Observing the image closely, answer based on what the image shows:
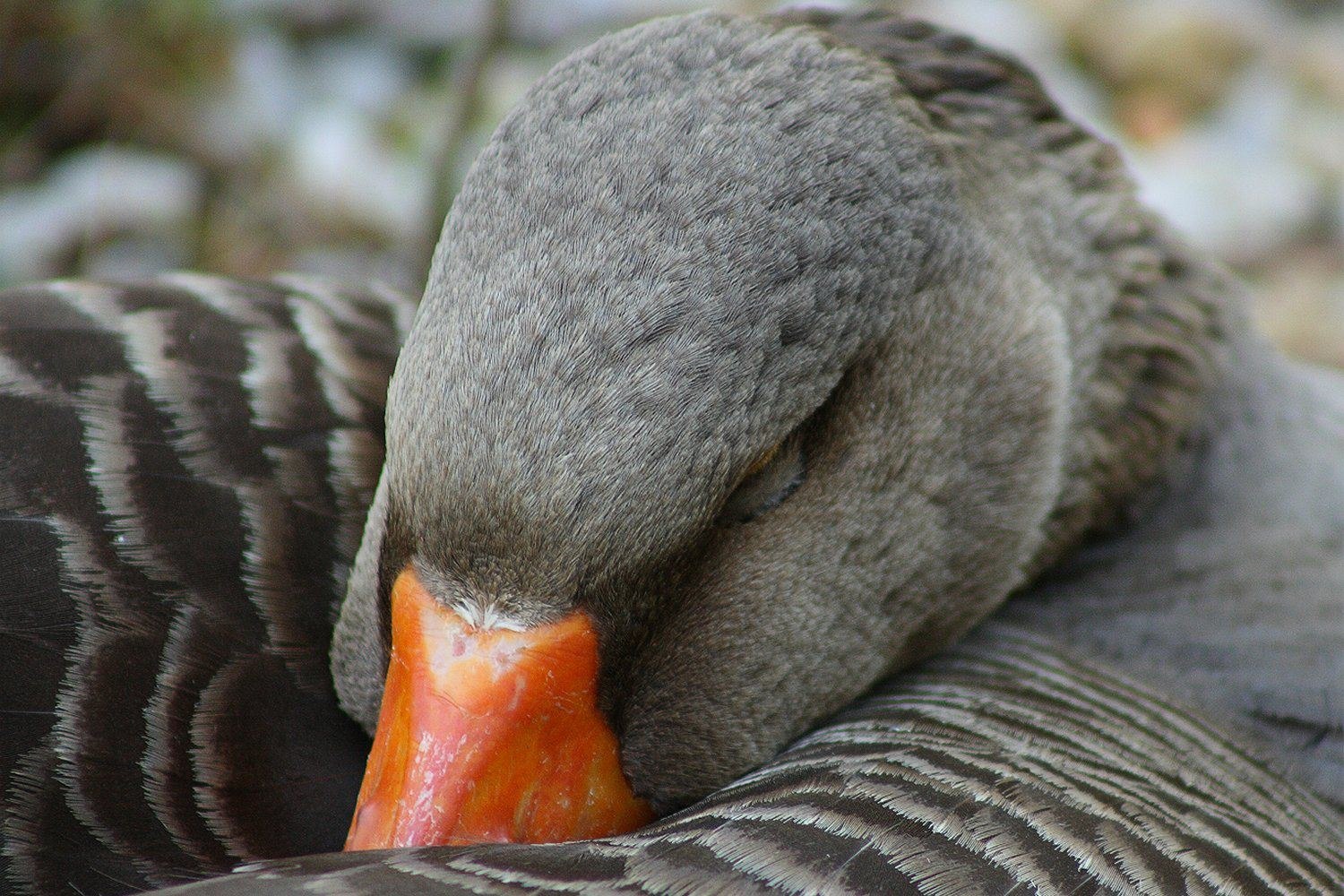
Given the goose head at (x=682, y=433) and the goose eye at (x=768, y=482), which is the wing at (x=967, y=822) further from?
the goose eye at (x=768, y=482)

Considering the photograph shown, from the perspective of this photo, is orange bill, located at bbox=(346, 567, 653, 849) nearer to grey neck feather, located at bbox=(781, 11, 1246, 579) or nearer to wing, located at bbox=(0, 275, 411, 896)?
wing, located at bbox=(0, 275, 411, 896)

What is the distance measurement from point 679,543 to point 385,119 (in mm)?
5465

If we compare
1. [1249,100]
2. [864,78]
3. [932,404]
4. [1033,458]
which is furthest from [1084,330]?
[1249,100]

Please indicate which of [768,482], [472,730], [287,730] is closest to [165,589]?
[287,730]

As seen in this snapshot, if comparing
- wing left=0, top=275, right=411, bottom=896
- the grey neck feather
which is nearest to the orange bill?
wing left=0, top=275, right=411, bottom=896

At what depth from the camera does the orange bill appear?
2186 mm

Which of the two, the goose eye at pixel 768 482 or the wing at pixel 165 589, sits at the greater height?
the goose eye at pixel 768 482

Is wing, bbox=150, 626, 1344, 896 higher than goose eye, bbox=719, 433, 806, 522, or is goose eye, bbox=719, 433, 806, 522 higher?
goose eye, bbox=719, 433, 806, 522

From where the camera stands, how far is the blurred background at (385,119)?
6.33m

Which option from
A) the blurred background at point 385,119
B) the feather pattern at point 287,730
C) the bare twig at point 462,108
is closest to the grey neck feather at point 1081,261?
the feather pattern at point 287,730

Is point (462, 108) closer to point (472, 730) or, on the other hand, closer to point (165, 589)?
point (165, 589)

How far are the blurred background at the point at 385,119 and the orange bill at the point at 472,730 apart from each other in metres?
3.25

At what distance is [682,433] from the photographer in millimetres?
2174

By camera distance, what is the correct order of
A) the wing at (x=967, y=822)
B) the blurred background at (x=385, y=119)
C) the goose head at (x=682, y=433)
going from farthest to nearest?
the blurred background at (x=385, y=119) < the goose head at (x=682, y=433) < the wing at (x=967, y=822)
